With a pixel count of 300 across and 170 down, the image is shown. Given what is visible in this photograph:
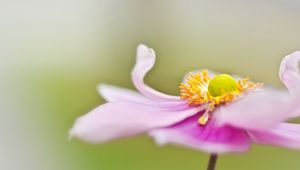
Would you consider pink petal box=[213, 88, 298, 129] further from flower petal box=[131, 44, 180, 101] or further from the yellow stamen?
flower petal box=[131, 44, 180, 101]

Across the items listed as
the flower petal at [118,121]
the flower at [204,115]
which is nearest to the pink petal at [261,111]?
the flower at [204,115]

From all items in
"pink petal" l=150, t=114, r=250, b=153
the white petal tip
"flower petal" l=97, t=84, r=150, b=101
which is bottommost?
the white petal tip

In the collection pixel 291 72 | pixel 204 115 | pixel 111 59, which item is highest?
pixel 111 59

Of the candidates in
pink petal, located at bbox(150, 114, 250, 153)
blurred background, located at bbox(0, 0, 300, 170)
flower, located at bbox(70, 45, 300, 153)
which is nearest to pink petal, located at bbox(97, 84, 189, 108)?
flower, located at bbox(70, 45, 300, 153)

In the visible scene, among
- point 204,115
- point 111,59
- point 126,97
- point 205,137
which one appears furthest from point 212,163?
point 111,59

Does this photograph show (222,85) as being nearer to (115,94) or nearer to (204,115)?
(204,115)

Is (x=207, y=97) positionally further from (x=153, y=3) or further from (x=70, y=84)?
(x=153, y=3)

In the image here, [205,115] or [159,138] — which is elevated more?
[205,115]
